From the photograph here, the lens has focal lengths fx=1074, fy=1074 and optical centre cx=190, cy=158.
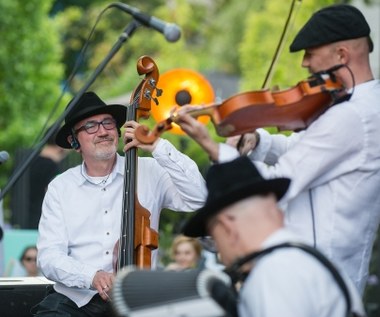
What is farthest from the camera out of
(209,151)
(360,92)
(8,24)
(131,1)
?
(131,1)

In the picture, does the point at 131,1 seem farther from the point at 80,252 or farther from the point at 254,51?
the point at 80,252

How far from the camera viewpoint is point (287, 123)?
420cm

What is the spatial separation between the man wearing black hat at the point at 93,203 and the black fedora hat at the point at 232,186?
1502mm

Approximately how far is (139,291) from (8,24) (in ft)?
50.7

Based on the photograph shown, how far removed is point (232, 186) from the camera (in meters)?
3.53

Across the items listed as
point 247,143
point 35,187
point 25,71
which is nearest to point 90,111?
point 247,143

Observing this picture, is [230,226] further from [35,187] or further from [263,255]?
[35,187]

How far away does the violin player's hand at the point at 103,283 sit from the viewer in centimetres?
519

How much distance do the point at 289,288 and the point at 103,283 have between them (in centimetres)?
205

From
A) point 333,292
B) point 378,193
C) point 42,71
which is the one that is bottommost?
point 333,292

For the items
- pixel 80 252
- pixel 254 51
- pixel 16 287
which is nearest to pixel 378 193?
pixel 80 252

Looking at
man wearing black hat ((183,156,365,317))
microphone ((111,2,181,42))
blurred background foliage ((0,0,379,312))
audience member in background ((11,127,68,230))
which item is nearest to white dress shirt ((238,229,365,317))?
man wearing black hat ((183,156,365,317))

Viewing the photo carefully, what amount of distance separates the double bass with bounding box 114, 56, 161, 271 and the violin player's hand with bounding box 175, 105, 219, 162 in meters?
1.11

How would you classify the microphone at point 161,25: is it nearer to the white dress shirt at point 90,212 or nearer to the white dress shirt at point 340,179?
the white dress shirt at point 90,212
